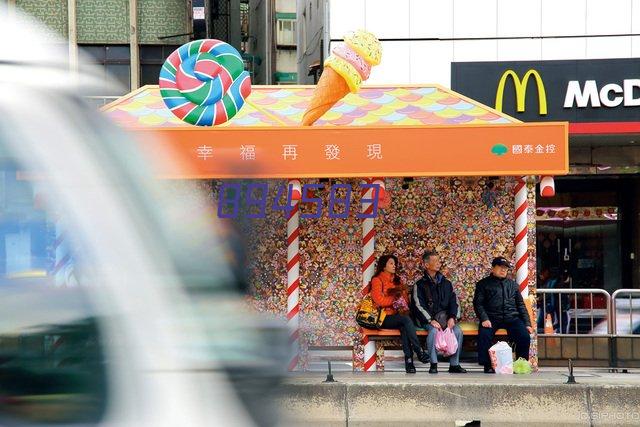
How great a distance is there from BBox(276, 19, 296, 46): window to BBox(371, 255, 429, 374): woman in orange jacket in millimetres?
32619

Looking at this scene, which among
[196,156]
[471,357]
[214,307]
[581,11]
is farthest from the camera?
[581,11]

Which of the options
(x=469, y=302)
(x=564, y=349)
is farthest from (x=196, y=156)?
(x=564, y=349)

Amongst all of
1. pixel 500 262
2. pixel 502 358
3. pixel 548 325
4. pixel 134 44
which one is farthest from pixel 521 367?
pixel 134 44

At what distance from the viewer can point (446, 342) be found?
47.1 ft

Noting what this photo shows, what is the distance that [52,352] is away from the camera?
1.97 metres

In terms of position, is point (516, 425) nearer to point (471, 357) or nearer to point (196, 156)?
point (471, 357)

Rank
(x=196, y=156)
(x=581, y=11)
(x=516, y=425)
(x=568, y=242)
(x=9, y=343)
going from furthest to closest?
(x=568, y=242), (x=581, y=11), (x=196, y=156), (x=516, y=425), (x=9, y=343)

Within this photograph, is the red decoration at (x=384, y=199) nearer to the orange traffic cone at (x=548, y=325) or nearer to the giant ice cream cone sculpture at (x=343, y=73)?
the giant ice cream cone sculpture at (x=343, y=73)

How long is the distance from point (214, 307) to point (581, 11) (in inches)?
759

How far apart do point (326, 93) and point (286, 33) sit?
106ft

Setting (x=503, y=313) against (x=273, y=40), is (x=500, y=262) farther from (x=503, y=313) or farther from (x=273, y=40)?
(x=273, y=40)

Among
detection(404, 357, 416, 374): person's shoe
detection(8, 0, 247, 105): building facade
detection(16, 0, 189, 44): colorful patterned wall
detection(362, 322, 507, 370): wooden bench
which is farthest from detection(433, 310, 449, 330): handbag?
detection(16, 0, 189, 44): colorful patterned wall

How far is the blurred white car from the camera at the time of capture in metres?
1.93

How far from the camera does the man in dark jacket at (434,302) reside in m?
14.5
